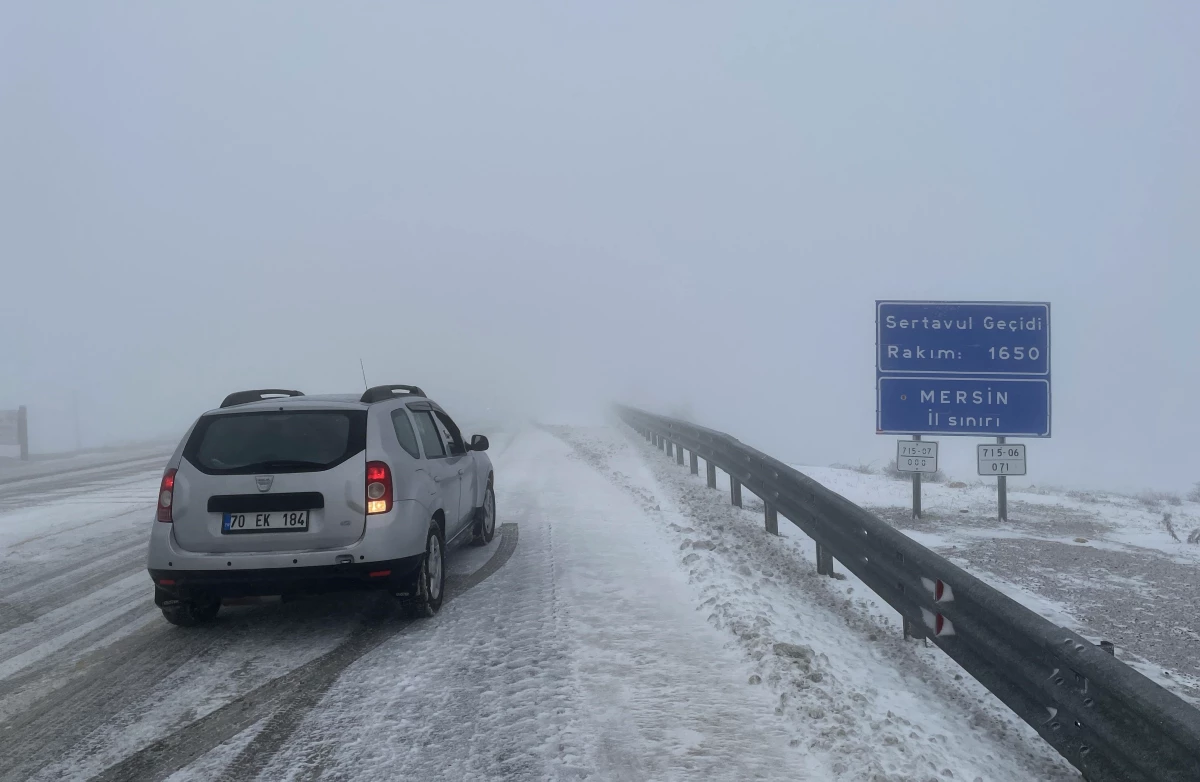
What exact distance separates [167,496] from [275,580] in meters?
1.06

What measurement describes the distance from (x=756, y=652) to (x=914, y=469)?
23.3ft

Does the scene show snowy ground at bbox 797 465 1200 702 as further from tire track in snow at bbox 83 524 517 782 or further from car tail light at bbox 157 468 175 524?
car tail light at bbox 157 468 175 524

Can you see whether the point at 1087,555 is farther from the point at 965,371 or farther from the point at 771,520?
the point at 965,371

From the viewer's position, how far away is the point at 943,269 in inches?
6575

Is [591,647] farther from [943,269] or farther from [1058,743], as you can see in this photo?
[943,269]

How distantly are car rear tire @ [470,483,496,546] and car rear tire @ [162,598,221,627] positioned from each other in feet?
9.66

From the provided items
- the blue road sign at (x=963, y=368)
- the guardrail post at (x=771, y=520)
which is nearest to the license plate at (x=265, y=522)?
the guardrail post at (x=771, y=520)

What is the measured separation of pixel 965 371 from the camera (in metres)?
11.5

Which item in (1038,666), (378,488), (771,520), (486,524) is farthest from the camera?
(771,520)

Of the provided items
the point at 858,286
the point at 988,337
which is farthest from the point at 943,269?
the point at 988,337

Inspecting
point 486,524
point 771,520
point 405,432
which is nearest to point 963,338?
point 771,520

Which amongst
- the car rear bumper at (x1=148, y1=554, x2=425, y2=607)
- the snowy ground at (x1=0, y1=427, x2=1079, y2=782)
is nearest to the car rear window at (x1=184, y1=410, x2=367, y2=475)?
the car rear bumper at (x1=148, y1=554, x2=425, y2=607)

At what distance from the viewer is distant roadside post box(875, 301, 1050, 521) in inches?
441

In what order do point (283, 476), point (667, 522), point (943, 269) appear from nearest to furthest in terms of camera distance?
1. point (283, 476)
2. point (667, 522)
3. point (943, 269)
